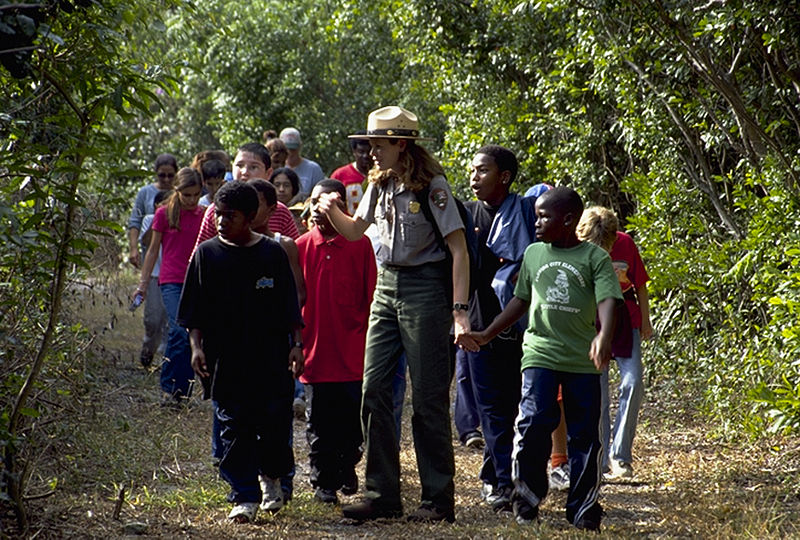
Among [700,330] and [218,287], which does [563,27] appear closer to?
[700,330]

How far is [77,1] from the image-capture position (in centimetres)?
424

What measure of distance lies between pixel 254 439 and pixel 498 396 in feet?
4.35

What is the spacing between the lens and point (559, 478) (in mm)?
6855

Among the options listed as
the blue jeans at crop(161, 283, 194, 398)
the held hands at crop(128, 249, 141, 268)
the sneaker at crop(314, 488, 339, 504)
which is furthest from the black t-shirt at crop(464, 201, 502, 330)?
the held hands at crop(128, 249, 141, 268)

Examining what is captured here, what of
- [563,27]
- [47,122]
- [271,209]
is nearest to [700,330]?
[563,27]

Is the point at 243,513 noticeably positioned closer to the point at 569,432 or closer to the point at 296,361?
the point at 296,361

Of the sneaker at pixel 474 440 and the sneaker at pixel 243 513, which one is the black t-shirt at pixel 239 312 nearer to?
the sneaker at pixel 243 513

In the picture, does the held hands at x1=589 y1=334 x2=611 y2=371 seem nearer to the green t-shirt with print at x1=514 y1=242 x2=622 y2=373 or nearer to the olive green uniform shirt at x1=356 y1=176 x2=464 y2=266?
the green t-shirt with print at x1=514 y1=242 x2=622 y2=373

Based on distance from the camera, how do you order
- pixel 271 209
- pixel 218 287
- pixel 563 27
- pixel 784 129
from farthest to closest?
pixel 563 27 → pixel 784 129 → pixel 271 209 → pixel 218 287

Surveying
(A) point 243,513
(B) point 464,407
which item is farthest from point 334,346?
(B) point 464,407

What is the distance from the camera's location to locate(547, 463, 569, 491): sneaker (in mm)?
6785

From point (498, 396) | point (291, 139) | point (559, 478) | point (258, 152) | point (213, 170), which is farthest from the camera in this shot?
point (291, 139)

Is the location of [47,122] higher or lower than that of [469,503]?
higher

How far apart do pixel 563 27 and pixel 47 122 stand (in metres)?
6.39
